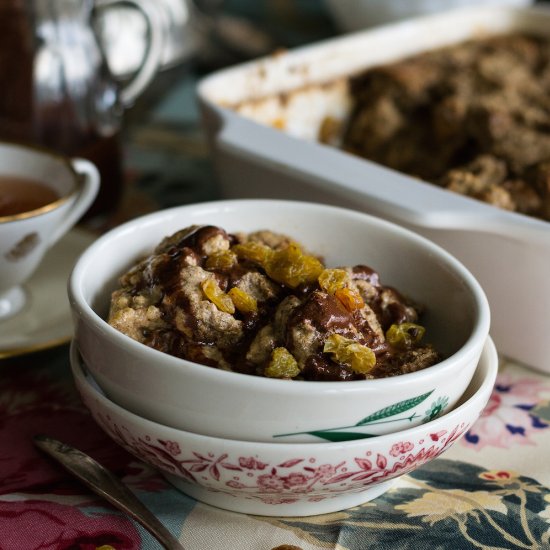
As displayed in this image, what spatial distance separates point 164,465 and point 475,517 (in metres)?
0.35

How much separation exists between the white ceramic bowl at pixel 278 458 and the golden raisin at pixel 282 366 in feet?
0.25

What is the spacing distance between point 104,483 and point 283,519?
7.7 inches

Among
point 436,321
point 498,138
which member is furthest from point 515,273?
point 498,138

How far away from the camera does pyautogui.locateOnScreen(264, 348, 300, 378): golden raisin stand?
86 cm

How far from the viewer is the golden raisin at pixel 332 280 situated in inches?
36.6

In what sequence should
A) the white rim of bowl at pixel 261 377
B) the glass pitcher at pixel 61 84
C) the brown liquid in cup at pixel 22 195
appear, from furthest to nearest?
the glass pitcher at pixel 61 84 < the brown liquid in cup at pixel 22 195 < the white rim of bowl at pixel 261 377

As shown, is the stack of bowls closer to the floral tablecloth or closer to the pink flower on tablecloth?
the floral tablecloth

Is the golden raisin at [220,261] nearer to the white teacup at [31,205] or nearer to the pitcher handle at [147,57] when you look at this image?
the white teacup at [31,205]

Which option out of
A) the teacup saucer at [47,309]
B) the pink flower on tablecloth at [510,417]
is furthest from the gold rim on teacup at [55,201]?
the pink flower on tablecloth at [510,417]

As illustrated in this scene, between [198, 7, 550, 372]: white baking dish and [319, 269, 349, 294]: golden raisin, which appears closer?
[319, 269, 349, 294]: golden raisin

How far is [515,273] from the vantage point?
115 centimetres

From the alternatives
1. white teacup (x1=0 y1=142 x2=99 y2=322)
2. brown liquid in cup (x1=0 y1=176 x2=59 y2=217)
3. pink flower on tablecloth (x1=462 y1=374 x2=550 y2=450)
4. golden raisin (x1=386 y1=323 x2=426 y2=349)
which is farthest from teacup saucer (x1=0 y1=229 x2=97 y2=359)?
pink flower on tablecloth (x1=462 y1=374 x2=550 y2=450)

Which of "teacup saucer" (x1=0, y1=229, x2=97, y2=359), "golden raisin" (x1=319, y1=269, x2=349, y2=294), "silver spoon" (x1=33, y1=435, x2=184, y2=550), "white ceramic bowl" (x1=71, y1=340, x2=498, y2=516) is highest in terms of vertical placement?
"golden raisin" (x1=319, y1=269, x2=349, y2=294)

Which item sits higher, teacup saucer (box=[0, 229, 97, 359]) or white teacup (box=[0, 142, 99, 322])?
white teacup (box=[0, 142, 99, 322])
